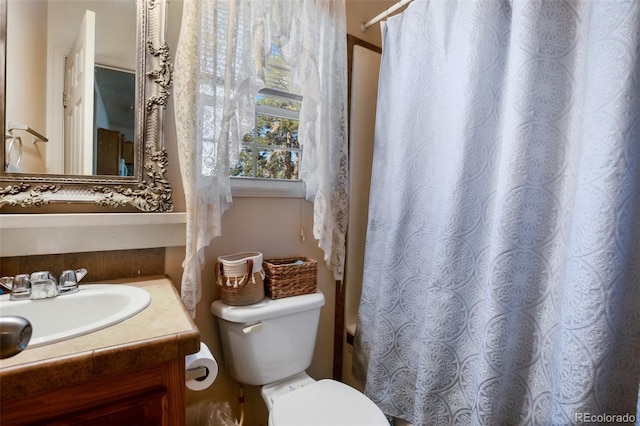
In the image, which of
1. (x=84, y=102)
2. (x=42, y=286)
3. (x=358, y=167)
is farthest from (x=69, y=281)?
(x=358, y=167)

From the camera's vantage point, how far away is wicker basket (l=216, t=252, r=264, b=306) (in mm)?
1106

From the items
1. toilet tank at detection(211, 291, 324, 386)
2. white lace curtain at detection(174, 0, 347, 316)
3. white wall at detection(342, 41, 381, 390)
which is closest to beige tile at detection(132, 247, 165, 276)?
white lace curtain at detection(174, 0, 347, 316)

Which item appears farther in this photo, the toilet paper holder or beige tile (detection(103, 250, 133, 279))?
beige tile (detection(103, 250, 133, 279))

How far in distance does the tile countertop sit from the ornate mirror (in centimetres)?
49

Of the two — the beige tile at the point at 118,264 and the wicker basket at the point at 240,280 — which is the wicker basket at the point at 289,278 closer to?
the wicker basket at the point at 240,280

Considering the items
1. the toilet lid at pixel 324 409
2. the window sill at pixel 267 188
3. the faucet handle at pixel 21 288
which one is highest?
A: the window sill at pixel 267 188

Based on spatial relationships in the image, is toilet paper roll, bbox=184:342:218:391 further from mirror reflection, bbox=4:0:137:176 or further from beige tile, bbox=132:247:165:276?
mirror reflection, bbox=4:0:137:176

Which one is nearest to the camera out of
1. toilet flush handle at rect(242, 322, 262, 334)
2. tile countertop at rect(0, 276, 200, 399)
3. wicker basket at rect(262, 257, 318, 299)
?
tile countertop at rect(0, 276, 200, 399)

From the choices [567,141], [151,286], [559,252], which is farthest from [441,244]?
[151,286]

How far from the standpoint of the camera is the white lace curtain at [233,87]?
1.04 m

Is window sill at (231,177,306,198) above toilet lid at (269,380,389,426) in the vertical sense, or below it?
above

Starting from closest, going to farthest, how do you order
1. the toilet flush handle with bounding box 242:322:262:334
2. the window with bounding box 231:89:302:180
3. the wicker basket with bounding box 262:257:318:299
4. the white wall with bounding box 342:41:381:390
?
the toilet flush handle with bounding box 242:322:262:334, the wicker basket with bounding box 262:257:318:299, the window with bounding box 231:89:302:180, the white wall with bounding box 342:41:381:390

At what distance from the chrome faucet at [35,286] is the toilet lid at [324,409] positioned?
2.43 ft

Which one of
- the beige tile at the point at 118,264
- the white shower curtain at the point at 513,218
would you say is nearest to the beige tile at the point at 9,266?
the beige tile at the point at 118,264
